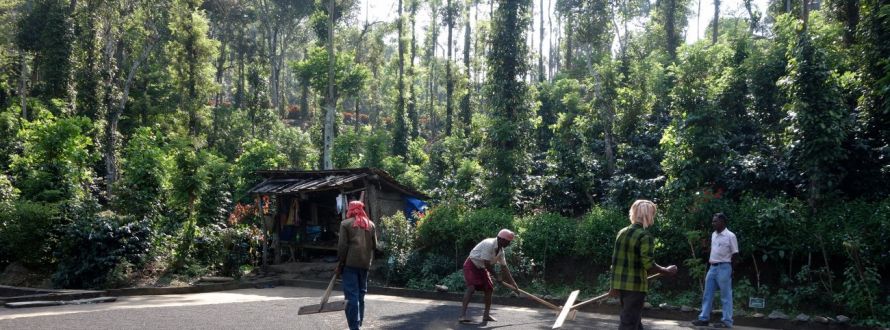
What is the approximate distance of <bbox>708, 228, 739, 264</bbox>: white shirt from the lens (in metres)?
9.41

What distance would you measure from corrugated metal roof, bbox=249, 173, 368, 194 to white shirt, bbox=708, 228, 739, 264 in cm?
994

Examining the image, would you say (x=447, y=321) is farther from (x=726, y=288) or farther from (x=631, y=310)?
(x=631, y=310)

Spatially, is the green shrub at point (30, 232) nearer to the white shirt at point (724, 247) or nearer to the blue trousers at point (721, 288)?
the blue trousers at point (721, 288)

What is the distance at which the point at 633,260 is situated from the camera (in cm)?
609

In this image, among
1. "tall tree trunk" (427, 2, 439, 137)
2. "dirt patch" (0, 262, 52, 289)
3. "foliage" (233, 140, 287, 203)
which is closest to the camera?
"dirt patch" (0, 262, 52, 289)

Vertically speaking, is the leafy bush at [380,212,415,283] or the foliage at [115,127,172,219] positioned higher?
the foliage at [115,127,172,219]

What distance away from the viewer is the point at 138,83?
35.1 m

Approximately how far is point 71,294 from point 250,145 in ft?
49.9

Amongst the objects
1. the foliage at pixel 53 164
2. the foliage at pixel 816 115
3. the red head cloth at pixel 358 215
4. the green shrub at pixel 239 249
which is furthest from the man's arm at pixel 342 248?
the foliage at pixel 53 164

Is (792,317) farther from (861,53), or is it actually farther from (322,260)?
(322,260)

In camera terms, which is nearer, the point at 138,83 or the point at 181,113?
the point at 181,113

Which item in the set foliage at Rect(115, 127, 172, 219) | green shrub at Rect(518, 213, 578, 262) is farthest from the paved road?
foliage at Rect(115, 127, 172, 219)

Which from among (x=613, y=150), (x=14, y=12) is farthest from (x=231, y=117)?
(x=613, y=150)

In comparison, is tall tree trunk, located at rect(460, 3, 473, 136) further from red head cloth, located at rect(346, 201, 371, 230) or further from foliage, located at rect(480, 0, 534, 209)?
red head cloth, located at rect(346, 201, 371, 230)
